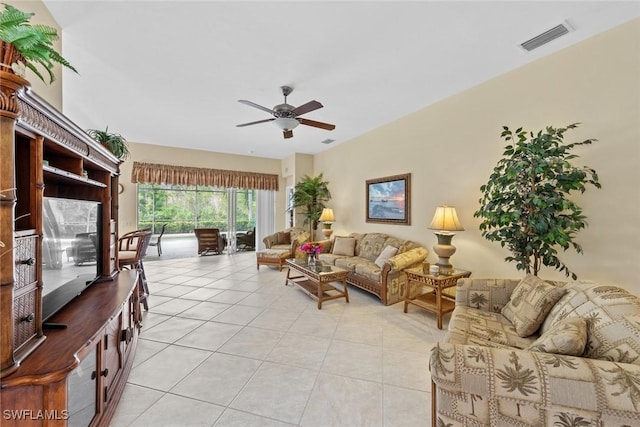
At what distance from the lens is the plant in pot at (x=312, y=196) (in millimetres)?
6363

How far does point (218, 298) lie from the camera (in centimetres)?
378

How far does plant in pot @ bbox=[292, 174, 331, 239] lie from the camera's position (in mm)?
6363

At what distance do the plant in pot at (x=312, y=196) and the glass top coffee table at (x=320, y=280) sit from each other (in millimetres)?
2189

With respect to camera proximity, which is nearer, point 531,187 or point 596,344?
point 596,344

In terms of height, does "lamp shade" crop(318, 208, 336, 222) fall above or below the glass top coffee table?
above

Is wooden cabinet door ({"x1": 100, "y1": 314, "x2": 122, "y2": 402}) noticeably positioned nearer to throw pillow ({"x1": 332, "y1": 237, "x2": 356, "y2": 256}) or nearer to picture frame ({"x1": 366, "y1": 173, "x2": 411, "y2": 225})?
throw pillow ({"x1": 332, "y1": 237, "x2": 356, "y2": 256})

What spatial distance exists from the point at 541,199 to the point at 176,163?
7.00 metres

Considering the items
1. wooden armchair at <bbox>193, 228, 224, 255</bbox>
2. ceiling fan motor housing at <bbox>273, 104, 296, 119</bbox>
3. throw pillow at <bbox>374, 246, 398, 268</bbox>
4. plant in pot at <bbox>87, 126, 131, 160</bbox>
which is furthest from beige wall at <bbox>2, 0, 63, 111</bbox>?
wooden armchair at <bbox>193, 228, 224, 255</bbox>

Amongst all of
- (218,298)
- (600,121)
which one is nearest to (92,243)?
(218,298)

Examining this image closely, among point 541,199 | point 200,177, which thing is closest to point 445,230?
point 541,199

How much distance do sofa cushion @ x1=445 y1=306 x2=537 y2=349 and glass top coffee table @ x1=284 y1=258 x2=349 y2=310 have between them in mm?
1666

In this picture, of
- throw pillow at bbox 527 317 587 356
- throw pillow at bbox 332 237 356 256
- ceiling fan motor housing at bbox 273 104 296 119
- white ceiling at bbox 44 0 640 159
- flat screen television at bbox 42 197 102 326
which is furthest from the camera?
throw pillow at bbox 332 237 356 256

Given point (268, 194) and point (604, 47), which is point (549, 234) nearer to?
point (604, 47)

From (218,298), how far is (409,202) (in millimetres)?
3323
